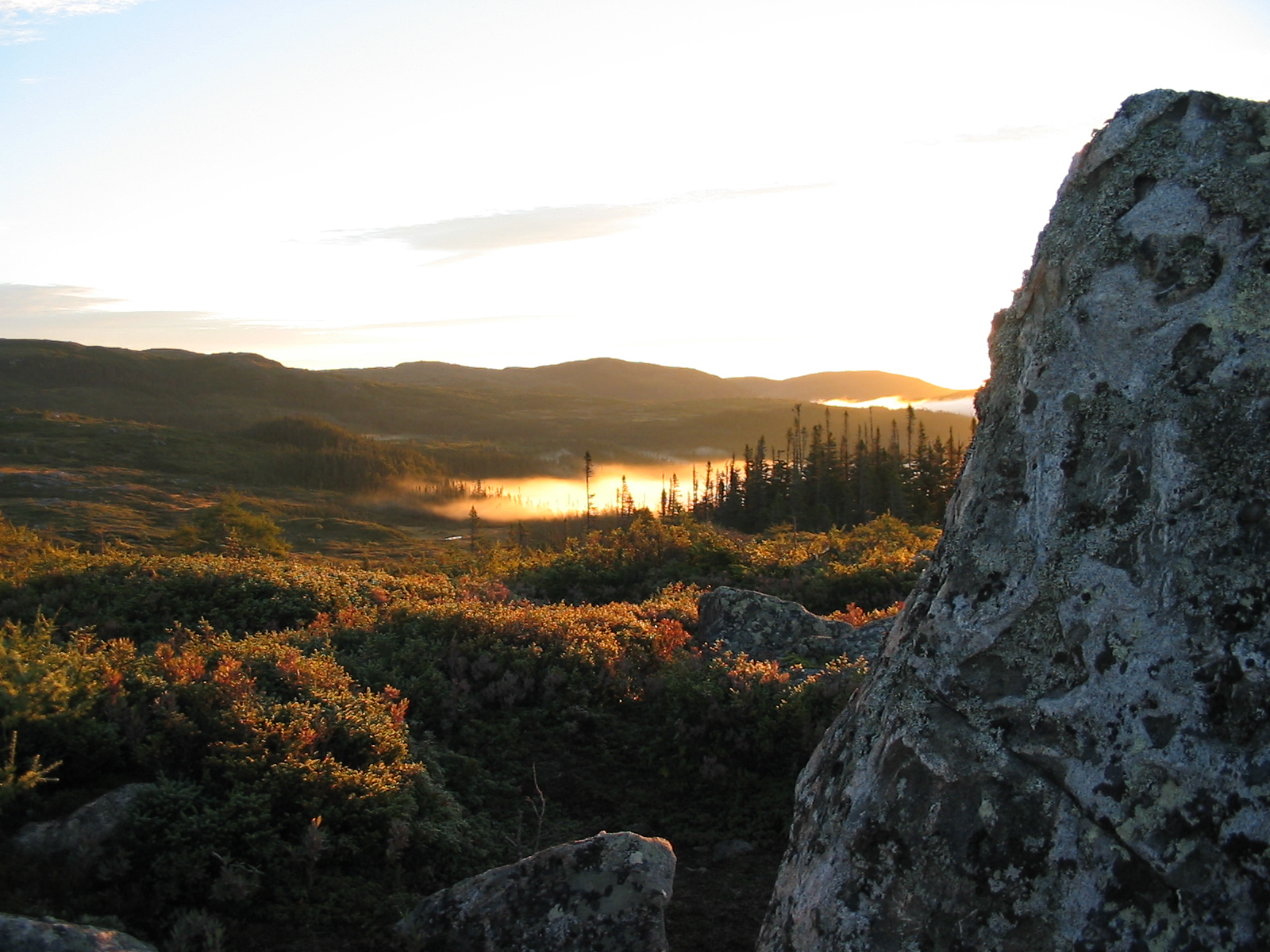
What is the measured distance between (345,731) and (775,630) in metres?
7.58

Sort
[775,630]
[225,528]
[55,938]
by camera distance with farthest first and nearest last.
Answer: [225,528] → [775,630] → [55,938]

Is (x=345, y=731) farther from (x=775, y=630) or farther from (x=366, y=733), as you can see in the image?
(x=775, y=630)

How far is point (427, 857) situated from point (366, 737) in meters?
1.38

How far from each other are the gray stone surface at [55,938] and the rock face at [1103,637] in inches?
158

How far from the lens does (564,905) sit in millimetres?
6121

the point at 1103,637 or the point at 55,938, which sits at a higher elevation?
the point at 1103,637

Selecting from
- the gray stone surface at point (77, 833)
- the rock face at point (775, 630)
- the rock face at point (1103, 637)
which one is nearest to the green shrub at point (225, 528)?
the rock face at point (775, 630)

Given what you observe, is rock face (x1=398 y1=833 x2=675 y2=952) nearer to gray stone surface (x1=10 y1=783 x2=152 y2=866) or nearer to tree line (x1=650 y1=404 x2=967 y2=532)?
gray stone surface (x1=10 y1=783 x2=152 y2=866)

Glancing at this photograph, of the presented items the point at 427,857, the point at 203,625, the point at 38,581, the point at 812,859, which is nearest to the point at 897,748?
the point at 812,859

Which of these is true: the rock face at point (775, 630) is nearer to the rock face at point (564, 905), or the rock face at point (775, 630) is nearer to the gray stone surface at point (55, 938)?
the rock face at point (564, 905)

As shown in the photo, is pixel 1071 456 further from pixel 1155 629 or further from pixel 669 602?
pixel 669 602

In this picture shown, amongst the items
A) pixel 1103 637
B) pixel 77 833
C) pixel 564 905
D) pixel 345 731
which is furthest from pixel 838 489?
pixel 1103 637

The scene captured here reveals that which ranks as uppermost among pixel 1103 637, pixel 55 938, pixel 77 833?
pixel 1103 637

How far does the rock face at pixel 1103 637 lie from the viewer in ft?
12.8
